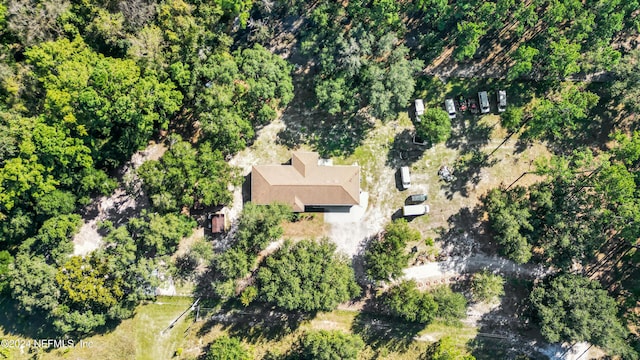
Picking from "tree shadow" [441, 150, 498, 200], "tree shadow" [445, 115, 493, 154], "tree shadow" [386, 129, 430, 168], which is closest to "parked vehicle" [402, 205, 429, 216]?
"tree shadow" [441, 150, 498, 200]

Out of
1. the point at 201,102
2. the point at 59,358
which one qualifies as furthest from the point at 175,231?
the point at 59,358

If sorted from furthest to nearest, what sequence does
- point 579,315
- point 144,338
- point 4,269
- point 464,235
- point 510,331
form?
point 464,235 → point 510,331 → point 144,338 → point 4,269 → point 579,315

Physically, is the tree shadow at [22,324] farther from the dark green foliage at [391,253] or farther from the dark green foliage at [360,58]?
the dark green foliage at [360,58]

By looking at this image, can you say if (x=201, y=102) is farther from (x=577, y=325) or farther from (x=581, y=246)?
(x=577, y=325)

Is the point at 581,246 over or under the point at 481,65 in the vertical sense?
under

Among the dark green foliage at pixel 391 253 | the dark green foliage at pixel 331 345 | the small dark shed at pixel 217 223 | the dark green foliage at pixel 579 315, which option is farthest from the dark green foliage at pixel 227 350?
the dark green foliage at pixel 579 315

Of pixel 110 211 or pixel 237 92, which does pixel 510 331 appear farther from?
pixel 110 211

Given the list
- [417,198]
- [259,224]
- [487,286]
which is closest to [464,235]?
[487,286]
